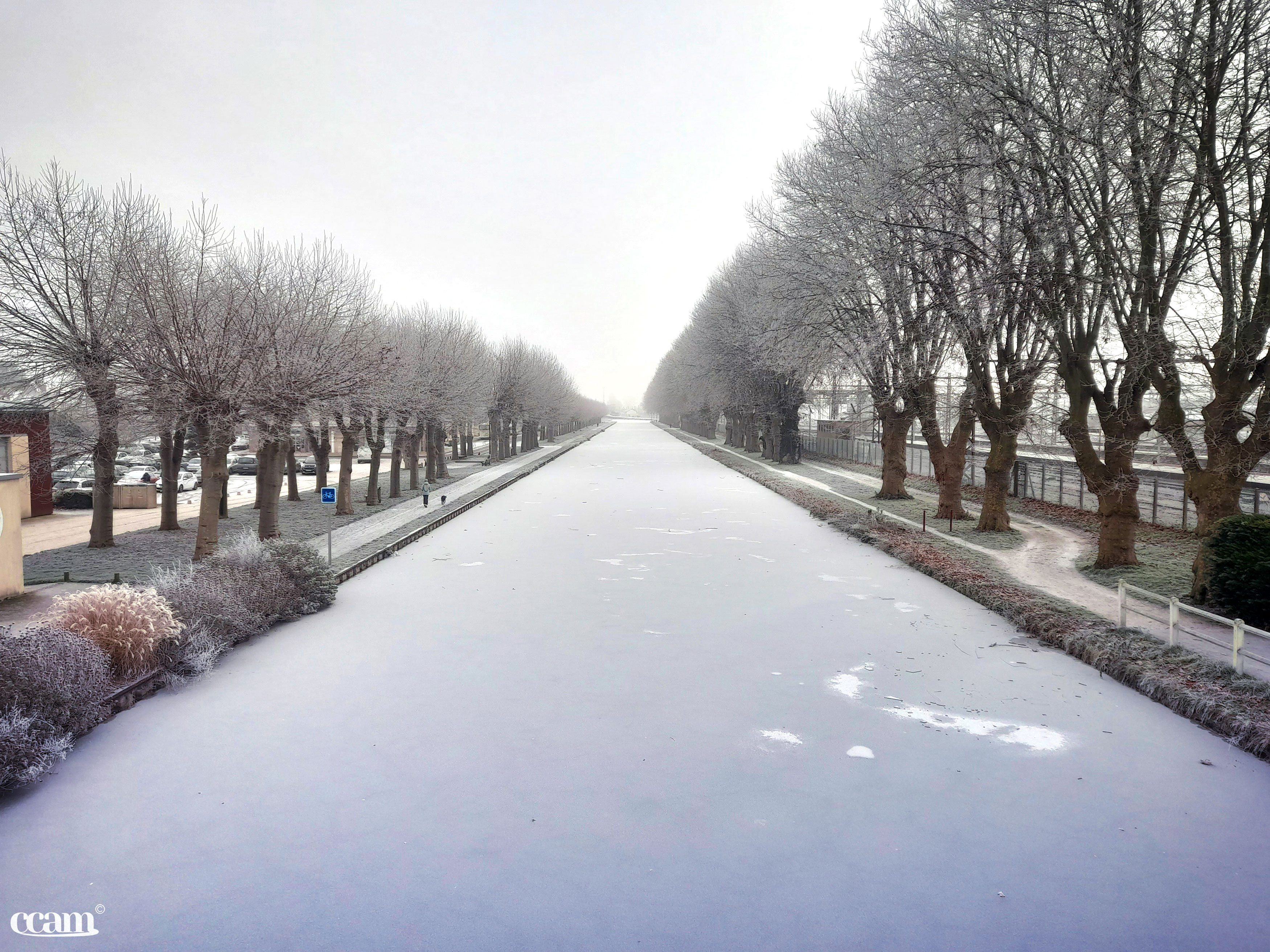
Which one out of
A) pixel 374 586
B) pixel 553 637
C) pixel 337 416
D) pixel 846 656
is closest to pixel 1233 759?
pixel 846 656

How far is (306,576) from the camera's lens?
12.8 metres

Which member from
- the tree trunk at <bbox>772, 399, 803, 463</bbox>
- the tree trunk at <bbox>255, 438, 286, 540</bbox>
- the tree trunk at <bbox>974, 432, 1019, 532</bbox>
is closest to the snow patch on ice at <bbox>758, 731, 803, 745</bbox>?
the tree trunk at <bbox>974, 432, 1019, 532</bbox>

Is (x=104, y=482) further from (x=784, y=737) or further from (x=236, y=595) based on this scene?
(x=784, y=737)

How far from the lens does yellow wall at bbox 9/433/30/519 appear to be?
828 inches

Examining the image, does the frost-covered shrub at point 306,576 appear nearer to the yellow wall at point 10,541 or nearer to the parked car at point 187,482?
the yellow wall at point 10,541

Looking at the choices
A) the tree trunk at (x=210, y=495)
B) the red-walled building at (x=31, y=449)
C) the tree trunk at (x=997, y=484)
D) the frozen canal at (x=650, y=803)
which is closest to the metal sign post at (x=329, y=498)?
the tree trunk at (x=210, y=495)

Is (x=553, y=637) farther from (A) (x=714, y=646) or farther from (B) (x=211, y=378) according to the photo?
(B) (x=211, y=378)

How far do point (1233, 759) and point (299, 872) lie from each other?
25.3 feet

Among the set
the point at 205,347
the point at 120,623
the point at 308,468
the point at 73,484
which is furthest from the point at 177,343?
the point at 308,468

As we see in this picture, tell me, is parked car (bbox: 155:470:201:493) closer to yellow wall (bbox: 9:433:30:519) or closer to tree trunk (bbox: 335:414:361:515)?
yellow wall (bbox: 9:433:30:519)

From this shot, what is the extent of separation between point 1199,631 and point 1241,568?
1.03 metres

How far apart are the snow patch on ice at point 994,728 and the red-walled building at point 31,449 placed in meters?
18.5

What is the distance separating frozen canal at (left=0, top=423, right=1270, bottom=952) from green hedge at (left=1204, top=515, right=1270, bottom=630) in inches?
108

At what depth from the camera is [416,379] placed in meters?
28.0
